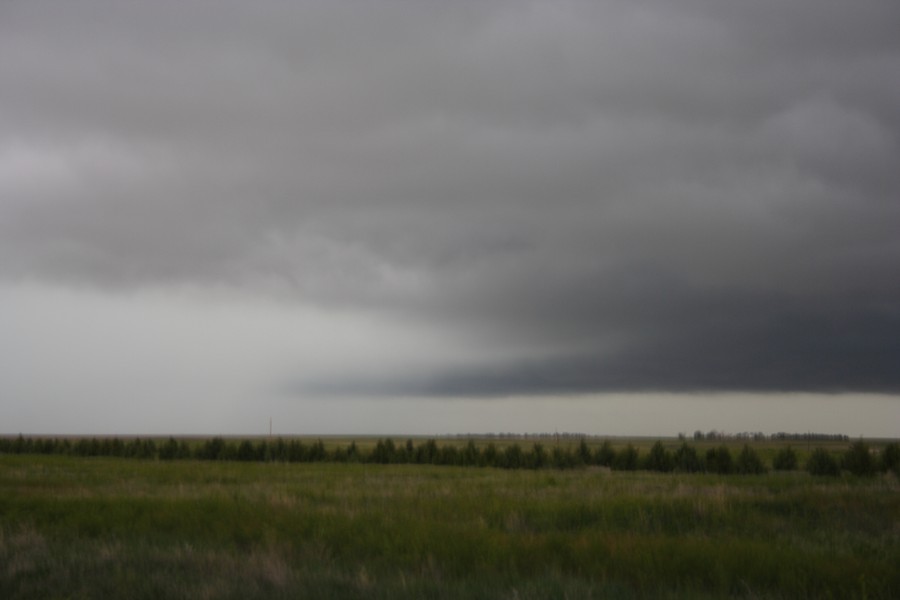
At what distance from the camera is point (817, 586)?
1038 centimetres

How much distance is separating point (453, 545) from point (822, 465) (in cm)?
3438

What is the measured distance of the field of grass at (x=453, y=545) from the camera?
10.1 m

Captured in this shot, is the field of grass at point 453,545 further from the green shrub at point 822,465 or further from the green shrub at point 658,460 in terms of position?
the green shrub at point 658,460

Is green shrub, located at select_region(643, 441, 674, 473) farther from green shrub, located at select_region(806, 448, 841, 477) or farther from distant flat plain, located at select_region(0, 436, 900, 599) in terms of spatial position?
distant flat plain, located at select_region(0, 436, 900, 599)

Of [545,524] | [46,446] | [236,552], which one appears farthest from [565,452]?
[46,446]

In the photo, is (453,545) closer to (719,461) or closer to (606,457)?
(719,461)

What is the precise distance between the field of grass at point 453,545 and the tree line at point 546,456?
21.8 metres

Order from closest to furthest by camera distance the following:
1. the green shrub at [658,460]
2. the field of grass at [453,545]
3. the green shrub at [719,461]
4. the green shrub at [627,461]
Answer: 1. the field of grass at [453,545]
2. the green shrub at [719,461]
3. the green shrub at [658,460]
4. the green shrub at [627,461]

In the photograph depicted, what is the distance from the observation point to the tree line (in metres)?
41.3

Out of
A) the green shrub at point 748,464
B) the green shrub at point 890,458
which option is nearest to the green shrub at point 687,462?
the green shrub at point 748,464

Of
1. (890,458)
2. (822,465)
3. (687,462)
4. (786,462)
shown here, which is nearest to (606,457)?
(687,462)

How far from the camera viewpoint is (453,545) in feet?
43.1

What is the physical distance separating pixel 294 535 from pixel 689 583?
7777 mm

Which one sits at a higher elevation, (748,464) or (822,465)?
(822,465)
